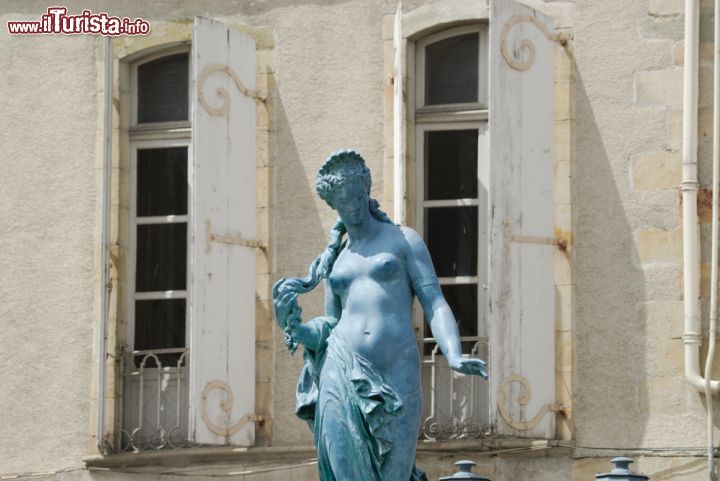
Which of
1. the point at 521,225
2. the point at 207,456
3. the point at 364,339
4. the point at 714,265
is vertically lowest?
the point at 207,456

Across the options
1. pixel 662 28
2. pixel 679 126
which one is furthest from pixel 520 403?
pixel 662 28

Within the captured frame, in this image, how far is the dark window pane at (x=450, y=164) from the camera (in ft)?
61.6

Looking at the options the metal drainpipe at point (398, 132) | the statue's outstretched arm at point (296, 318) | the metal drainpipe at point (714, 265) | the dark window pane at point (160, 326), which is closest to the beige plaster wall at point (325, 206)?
the metal drainpipe at point (714, 265)

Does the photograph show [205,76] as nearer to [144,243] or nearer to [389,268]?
[144,243]

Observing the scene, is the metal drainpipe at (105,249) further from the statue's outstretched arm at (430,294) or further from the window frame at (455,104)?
the statue's outstretched arm at (430,294)

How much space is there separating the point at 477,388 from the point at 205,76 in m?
2.48

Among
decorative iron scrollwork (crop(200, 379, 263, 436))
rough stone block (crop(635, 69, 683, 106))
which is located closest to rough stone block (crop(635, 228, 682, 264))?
rough stone block (crop(635, 69, 683, 106))

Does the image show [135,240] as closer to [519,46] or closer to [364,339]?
[519,46]

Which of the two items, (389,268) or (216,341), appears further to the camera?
(216,341)

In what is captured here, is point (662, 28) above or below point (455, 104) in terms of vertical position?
above

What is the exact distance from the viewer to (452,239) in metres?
18.7

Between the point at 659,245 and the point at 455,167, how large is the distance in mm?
1370

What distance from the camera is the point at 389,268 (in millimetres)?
13414

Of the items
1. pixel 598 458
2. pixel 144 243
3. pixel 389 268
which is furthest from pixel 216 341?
pixel 389 268
